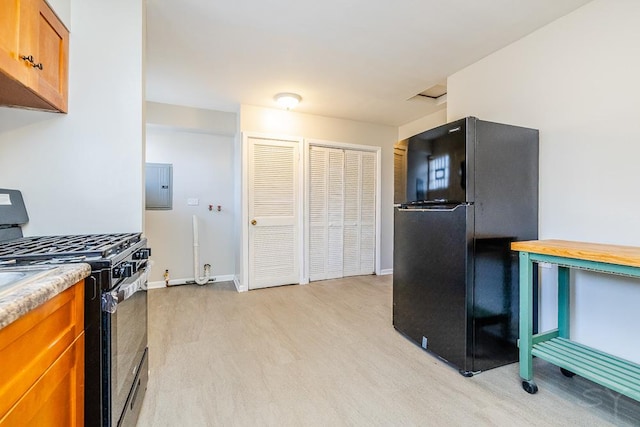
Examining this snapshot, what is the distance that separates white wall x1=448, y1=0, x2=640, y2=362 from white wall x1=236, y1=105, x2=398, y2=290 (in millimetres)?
2337

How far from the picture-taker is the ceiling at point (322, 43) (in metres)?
1.92

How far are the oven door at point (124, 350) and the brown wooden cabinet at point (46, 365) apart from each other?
3.0 inches

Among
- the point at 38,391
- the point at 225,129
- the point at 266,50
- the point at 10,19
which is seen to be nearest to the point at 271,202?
the point at 225,129

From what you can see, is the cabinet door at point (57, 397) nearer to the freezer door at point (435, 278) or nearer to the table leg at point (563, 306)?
the freezer door at point (435, 278)

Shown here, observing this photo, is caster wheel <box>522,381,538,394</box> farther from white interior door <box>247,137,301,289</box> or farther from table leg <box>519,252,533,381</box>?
white interior door <box>247,137,301,289</box>

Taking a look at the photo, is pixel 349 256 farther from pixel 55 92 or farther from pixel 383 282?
pixel 55 92

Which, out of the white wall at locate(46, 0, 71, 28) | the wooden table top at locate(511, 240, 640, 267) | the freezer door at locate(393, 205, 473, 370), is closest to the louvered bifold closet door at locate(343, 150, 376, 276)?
the freezer door at locate(393, 205, 473, 370)

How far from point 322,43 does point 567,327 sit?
2748 millimetres

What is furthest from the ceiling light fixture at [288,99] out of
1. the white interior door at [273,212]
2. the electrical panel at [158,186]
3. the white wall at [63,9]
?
the white wall at [63,9]

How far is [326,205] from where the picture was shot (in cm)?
419

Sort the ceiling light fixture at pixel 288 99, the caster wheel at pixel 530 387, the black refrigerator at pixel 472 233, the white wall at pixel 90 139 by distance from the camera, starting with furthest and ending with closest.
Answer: the ceiling light fixture at pixel 288 99 < the black refrigerator at pixel 472 233 < the caster wheel at pixel 530 387 < the white wall at pixel 90 139

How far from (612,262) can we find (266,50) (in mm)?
2707

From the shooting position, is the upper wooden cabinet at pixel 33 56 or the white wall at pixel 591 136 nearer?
the upper wooden cabinet at pixel 33 56

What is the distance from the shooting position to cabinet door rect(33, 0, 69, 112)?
1.33m
